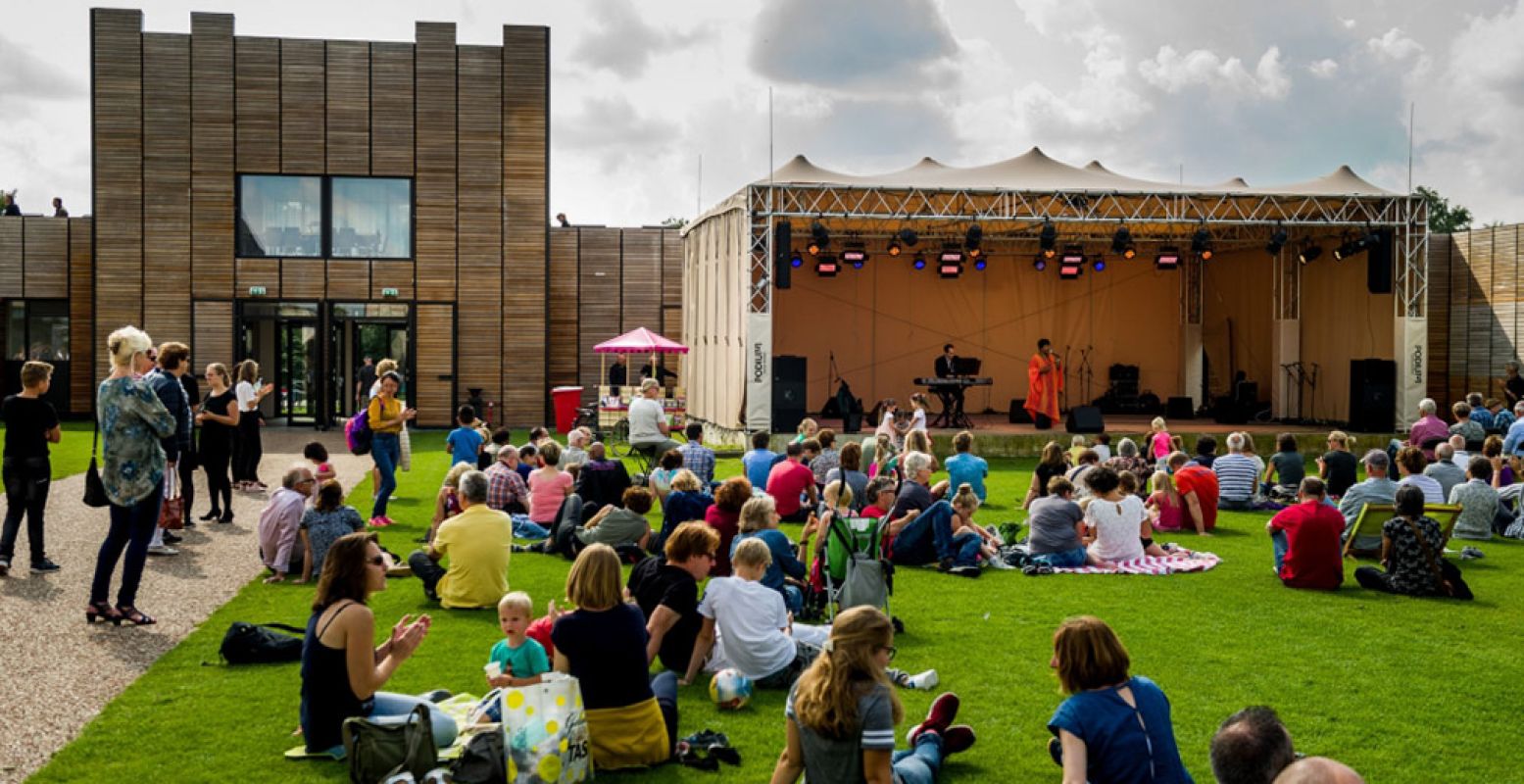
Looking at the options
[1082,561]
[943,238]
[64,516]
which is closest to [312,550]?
[64,516]

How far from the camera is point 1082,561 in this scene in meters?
10.1

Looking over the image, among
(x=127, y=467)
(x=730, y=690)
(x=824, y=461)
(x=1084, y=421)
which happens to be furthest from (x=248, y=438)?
(x=1084, y=421)

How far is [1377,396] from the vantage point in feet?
69.1

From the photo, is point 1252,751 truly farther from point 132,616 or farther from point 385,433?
point 385,433

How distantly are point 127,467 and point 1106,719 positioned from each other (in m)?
5.83

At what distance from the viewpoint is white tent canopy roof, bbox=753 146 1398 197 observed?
2034cm

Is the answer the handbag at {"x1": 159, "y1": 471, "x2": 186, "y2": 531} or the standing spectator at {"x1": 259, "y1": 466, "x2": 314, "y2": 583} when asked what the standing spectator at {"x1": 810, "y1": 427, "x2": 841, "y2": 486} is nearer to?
the standing spectator at {"x1": 259, "y1": 466, "x2": 314, "y2": 583}

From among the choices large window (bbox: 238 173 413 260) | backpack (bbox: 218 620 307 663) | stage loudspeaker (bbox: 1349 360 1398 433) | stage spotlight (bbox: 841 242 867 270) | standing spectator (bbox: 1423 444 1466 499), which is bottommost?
backpack (bbox: 218 620 307 663)

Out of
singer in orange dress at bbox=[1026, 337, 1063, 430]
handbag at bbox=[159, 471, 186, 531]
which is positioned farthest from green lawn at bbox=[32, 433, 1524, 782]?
singer in orange dress at bbox=[1026, 337, 1063, 430]

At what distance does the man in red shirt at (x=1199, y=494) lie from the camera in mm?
12125

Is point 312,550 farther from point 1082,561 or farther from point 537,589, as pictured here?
point 1082,561

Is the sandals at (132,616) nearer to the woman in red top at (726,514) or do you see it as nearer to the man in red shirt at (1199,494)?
the woman in red top at (726,514)

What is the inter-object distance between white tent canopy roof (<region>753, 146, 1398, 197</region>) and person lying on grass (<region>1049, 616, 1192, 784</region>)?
16274 mm

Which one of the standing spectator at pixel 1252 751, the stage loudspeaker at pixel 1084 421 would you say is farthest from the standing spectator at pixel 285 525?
the stage loudspeaker at pixel 1084 421
